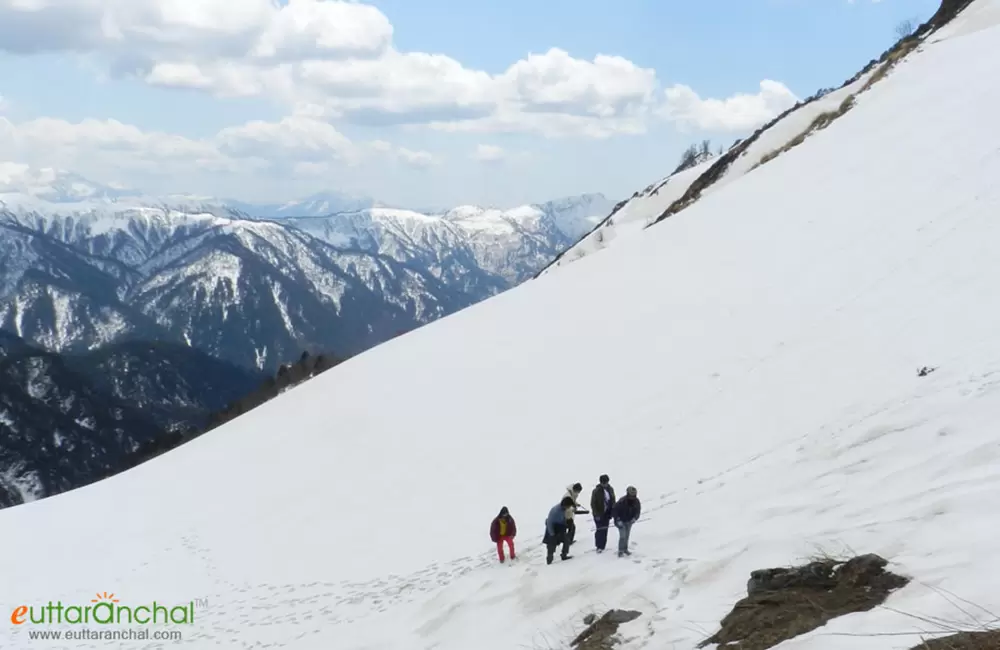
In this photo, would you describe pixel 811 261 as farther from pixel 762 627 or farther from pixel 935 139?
pixel 762 627

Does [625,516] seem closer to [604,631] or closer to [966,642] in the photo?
[604,631]

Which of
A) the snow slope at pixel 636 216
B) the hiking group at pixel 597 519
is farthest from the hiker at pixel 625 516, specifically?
the snow slope at pixel 636 216

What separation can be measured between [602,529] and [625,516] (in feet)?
2.48

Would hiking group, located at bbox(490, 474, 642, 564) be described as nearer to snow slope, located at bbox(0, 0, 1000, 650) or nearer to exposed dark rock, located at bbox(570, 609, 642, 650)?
snow slope, located at bbox(0, 0, 1000, 650)

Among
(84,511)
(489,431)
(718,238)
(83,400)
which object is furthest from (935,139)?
(83,400)

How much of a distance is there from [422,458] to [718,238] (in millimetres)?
19112

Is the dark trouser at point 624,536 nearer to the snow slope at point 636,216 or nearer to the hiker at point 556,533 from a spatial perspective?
the hiker at point 556,533

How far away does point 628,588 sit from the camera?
10.7 meters

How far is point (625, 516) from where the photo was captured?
1239 cm

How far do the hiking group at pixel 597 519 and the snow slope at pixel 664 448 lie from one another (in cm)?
49

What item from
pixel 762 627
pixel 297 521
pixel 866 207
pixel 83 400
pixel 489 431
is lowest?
pixel 762 627

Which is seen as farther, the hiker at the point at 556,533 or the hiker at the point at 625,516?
the hiker at the point at 556,533

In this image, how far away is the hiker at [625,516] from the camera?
486 inches
